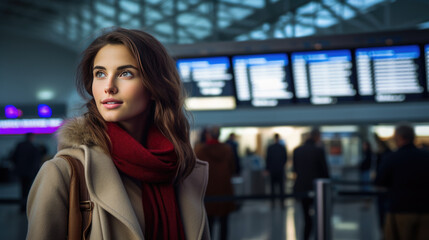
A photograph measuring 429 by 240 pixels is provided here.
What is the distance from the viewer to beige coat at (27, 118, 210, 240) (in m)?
1.38

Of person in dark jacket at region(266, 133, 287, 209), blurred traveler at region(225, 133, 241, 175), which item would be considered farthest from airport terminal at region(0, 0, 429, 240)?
person in dark jacket at region(266, 133, 287, 209)

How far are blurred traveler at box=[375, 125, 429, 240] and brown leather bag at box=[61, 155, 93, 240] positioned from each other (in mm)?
4005

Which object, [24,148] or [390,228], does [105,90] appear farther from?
[24,148]

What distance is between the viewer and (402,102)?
5672 millimetres

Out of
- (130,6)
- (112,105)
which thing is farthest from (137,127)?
(130,6)

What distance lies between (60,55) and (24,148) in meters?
16.0

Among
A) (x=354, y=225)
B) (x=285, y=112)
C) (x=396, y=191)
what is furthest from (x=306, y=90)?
(x=354, y=225)

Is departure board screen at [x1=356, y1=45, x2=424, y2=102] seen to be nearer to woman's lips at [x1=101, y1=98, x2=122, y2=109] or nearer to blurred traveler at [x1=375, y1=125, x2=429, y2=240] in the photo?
blurred traveler at [x1=375, y1=125, x2=429, y2=240]

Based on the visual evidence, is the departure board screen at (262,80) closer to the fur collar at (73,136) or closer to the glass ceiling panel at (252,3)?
the glass ceiling panel at (252,3)

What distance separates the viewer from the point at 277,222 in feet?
28.3

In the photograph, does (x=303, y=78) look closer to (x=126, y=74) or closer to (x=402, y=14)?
(x=402, y=14)

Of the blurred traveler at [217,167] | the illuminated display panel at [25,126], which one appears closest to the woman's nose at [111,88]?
the blurred traveler at [217,167]

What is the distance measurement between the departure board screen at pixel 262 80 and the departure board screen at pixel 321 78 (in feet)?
0.50

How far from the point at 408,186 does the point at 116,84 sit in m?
3.98
